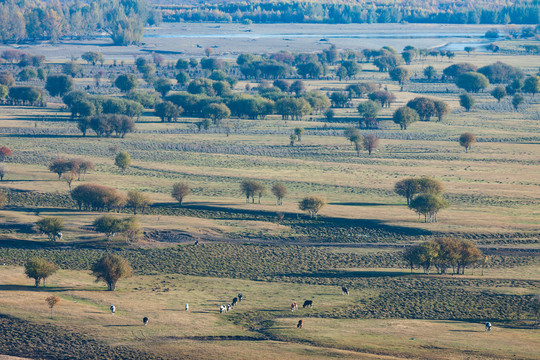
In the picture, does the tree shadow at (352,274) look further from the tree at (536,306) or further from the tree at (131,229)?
the tree at (131,229)

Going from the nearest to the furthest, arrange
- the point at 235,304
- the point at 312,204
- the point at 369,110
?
the point at 235,304, the point at 312,204, the point at 369,110

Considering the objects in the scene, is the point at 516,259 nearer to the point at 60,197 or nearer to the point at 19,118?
the point at 60,197

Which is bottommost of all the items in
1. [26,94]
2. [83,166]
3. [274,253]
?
[26,94]

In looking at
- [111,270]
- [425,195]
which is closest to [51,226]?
[111,270]

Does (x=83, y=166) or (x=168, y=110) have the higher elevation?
(x=83, y=166)

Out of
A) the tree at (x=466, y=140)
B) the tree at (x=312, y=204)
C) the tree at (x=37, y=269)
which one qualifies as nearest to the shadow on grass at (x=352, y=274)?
the tree at (x=312, y=204)

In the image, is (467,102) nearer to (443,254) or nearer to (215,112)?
(215,112)

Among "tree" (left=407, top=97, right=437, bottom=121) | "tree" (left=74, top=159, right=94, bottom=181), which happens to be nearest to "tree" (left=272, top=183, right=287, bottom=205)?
"tree" (left=74, top=159, right=94, bottom=181)

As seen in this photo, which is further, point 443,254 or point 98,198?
point 98,198
